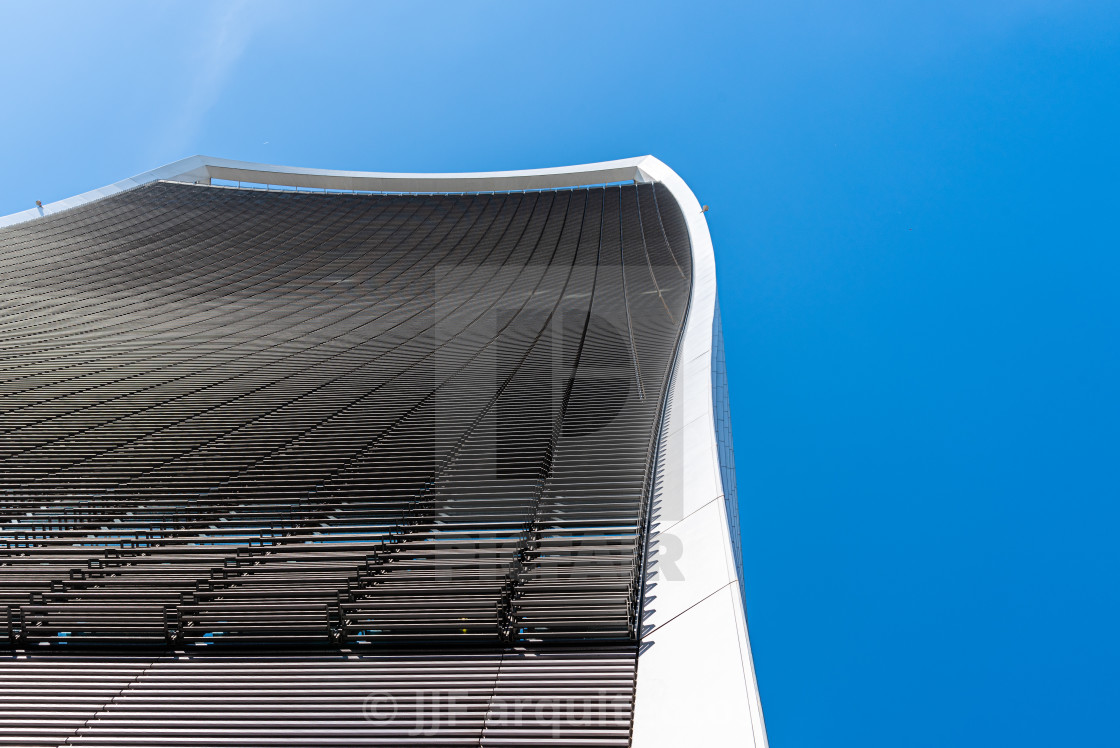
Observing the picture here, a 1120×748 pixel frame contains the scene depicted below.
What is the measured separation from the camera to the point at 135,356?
1071cm

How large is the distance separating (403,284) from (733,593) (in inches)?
476

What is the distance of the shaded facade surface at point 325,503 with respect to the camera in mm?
3793

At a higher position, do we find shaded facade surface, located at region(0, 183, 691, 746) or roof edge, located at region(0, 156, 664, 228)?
roof edge, located at region(0, 156, 664, 228)

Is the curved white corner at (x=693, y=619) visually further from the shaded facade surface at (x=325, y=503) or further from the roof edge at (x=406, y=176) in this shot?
the roof edge at (x=406, y=176)

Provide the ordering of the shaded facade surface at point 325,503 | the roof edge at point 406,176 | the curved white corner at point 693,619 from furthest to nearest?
the roof edge at point 406,176 → the shaded facade surface at point 325,503 → the curved white corner at point 693,619

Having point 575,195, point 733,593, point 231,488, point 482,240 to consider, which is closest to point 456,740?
point 733,593

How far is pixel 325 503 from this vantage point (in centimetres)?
606

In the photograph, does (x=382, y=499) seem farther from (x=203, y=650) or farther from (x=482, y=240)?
(x=482, y=240)

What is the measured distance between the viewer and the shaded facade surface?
3.79m

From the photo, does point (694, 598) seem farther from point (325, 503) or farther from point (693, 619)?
point (325, 503)

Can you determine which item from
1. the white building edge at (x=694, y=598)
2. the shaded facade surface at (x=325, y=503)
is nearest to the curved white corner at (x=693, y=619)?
the white building edge at (x=694, y=598)

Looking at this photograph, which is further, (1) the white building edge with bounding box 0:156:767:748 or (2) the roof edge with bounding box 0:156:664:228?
(2) the roof edge with bounding box 0:156:664:228

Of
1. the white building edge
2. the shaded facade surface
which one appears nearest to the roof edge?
the shaded facade surface

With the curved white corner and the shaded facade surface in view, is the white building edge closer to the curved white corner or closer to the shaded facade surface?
the curved white corner
